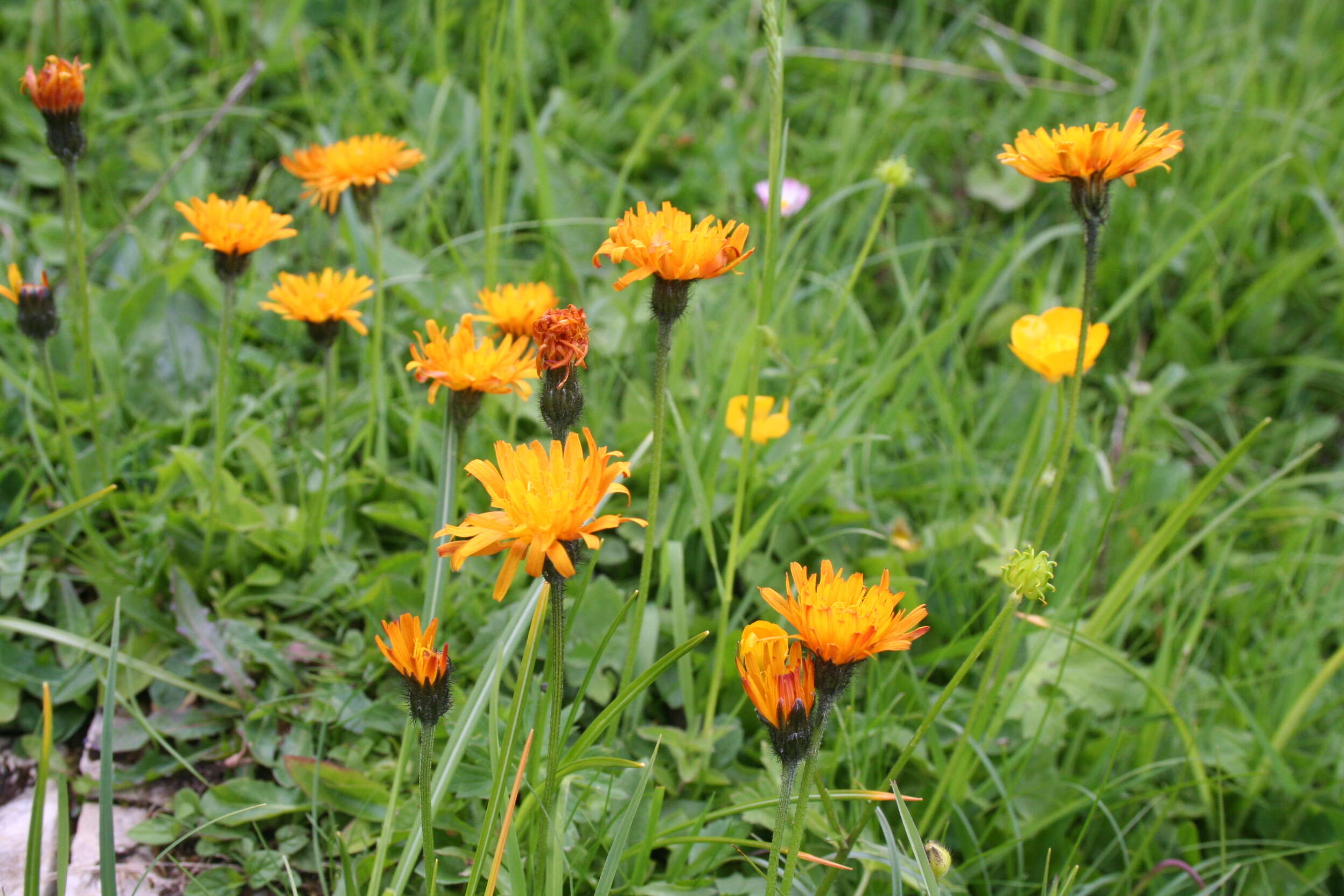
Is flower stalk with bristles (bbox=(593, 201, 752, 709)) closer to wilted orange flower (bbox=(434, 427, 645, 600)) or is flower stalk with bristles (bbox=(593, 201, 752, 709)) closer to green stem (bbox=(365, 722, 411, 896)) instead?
wilted orange flower (bbox=(434, 427, 645, 600))

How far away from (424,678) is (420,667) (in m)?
0.02

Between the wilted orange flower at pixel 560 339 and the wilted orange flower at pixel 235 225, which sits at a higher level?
the wilted orange flower at pixel 560 339

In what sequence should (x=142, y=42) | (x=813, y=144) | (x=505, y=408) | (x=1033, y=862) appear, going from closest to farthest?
(x=1033, y=862), (x=505, y=408), (x=142, y=42), (x=813, y=144)

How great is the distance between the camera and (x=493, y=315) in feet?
6.23

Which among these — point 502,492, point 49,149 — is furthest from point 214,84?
point 502,492

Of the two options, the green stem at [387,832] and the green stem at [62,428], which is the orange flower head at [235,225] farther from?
the green stem at [387,832]

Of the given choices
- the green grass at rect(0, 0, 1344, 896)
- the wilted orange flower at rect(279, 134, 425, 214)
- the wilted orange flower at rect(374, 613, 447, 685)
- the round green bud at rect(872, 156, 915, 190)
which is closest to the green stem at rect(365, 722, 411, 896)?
the green grass at rect(0, 0, 1344, 896)

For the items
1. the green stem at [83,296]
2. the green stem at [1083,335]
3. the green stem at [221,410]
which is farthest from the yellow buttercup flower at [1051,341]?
the green stem at [83,296]

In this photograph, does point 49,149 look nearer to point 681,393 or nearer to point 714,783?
point 681,393

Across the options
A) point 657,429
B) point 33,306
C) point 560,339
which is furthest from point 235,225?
point 657,429

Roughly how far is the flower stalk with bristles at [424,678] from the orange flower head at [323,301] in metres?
0.79

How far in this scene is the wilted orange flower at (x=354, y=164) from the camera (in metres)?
2.20

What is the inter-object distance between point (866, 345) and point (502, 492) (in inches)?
77.2

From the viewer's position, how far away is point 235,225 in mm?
1912
